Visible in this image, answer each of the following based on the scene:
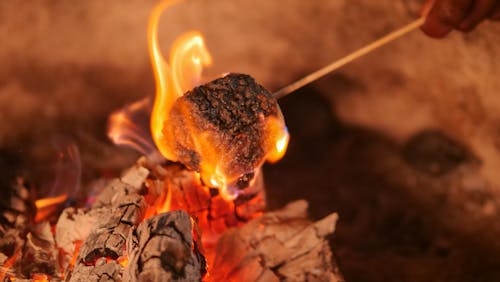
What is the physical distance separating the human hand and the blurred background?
29.3 inches

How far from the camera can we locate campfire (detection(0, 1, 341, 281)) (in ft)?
6.29

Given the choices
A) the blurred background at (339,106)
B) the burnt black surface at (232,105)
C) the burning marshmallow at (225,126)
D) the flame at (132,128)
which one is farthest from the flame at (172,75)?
the blurred background at (339,106)

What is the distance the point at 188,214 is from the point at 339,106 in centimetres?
256

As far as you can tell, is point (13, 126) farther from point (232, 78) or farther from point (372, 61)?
point (372, 61)

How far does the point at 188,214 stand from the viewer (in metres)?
1.94

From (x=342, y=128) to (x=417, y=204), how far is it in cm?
102

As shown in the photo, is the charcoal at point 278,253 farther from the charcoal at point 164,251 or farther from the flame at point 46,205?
the flame at point 46,205

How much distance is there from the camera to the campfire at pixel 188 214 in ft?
6.29

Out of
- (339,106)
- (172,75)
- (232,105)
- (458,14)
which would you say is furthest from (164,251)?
(339,106)

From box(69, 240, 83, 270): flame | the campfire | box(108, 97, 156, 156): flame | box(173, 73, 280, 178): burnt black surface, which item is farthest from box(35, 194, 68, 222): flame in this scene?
box(173, 73, 280, 178): burnt black surface

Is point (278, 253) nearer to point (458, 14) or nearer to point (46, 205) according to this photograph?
point (46, 205)

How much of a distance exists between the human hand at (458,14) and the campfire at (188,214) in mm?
1304

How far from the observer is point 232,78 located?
82.7 inches

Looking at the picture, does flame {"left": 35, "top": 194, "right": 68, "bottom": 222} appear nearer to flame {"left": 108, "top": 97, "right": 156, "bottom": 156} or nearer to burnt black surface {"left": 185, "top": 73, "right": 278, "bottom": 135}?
flame {"left": 108, "top": 97, "right": 156, "bottom": 156}
